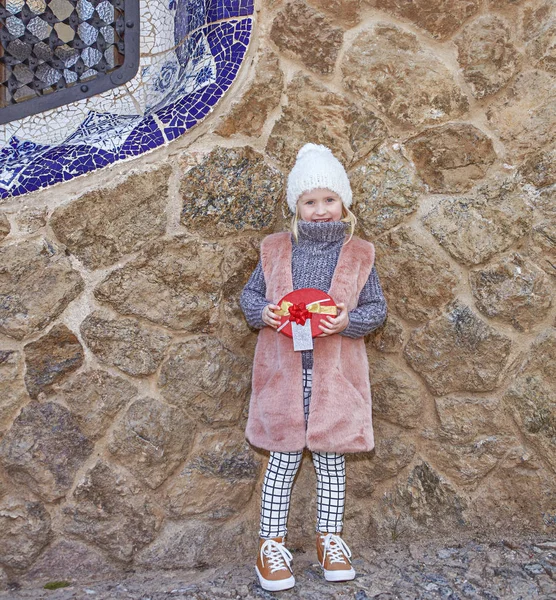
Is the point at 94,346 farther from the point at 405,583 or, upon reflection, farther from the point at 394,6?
the point at 394,6

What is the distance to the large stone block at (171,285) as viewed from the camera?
91.1 inches

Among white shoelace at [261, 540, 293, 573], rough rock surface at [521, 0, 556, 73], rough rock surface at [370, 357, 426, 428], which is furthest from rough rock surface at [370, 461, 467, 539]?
rough rock surface at [521, 0, 556, 73]

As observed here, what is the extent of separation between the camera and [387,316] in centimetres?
245

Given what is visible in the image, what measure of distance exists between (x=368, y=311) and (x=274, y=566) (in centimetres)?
93

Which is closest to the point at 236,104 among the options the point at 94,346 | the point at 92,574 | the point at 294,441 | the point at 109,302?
the point at 109,302

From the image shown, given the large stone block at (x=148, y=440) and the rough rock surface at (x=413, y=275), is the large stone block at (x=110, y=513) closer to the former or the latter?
the large stone block at (x=148, y=440)

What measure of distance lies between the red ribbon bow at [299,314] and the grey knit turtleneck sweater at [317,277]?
12 centimetres

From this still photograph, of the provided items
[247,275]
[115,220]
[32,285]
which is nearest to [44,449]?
[32,285]

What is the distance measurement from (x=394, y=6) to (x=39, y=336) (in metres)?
1.75

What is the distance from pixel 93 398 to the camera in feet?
7.56

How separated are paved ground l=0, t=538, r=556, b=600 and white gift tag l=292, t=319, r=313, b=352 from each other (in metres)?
0.82

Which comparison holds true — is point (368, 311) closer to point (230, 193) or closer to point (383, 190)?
point (383, 190)

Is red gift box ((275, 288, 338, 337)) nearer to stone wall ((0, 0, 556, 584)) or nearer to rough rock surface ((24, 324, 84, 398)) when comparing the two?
stone wall ((0, 0, 556, 584))

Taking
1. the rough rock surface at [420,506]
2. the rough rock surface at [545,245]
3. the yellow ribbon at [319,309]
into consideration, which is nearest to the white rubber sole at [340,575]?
the rough rock surface at [420,506]
